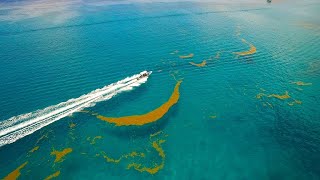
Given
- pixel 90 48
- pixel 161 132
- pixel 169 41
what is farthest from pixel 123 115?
pixel 169 41

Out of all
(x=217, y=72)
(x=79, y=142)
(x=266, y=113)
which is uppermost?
(x=217, y=72)

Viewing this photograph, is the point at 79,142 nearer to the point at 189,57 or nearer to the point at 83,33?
the point at 189,57

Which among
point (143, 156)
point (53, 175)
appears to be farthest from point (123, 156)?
point (53, 175)

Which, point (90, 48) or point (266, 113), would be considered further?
point (90, 48)

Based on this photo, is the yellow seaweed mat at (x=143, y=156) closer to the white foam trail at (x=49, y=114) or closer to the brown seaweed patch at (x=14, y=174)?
the brown seaweed patch at (x=14, y=174)

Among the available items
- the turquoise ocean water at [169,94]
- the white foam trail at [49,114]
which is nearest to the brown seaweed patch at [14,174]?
the turquoise ocean water at [169,94]

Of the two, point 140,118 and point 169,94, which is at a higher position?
point 169,94

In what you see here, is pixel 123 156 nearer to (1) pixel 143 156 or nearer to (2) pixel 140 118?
(1) pixel 143 156
